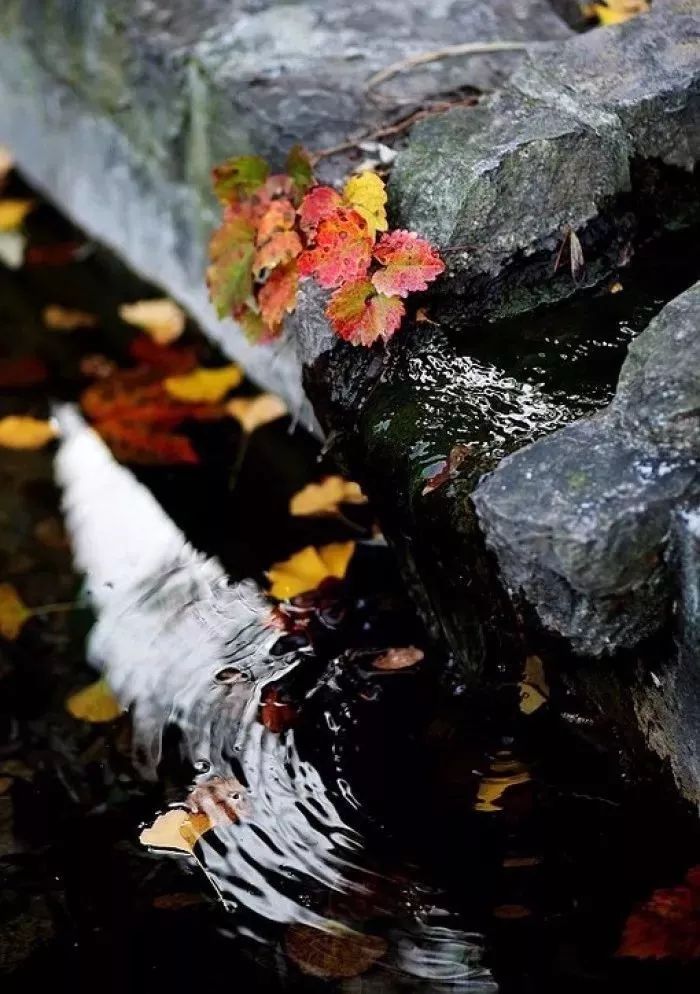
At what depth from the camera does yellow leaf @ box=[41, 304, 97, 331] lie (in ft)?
12.8

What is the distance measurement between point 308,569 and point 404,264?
912mm

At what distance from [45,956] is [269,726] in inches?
25.7

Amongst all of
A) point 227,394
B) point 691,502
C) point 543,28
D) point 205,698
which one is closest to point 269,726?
point 205,698

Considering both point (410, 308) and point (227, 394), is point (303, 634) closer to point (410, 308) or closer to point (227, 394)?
point (410, 308)

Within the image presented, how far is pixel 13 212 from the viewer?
4527 millimetres

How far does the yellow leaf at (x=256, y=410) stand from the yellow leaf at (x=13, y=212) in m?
1.67

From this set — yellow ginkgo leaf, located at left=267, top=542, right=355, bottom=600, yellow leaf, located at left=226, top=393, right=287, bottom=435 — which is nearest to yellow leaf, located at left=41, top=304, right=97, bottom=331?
yellow leaf, located at left=226, top=393, right=287, bottom=435

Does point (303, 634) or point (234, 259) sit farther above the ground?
point (234, 259)

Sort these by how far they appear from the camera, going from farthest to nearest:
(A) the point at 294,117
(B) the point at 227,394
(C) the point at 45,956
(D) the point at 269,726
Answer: (B) the point at 227,394, (A) the point at 294,117, (D) the point at 269,726, (C) the point at 45,956

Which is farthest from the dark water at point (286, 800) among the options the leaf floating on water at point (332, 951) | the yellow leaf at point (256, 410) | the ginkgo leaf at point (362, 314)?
the ginkgo leaf at point (362, 314)

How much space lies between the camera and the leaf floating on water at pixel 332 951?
1917mm

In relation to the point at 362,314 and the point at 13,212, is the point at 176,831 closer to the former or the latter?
the point at 362,314

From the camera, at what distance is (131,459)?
3293 millimetres

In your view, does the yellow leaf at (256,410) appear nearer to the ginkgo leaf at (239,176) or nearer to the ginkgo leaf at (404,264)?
the ginkgo leaf at (239,176)
